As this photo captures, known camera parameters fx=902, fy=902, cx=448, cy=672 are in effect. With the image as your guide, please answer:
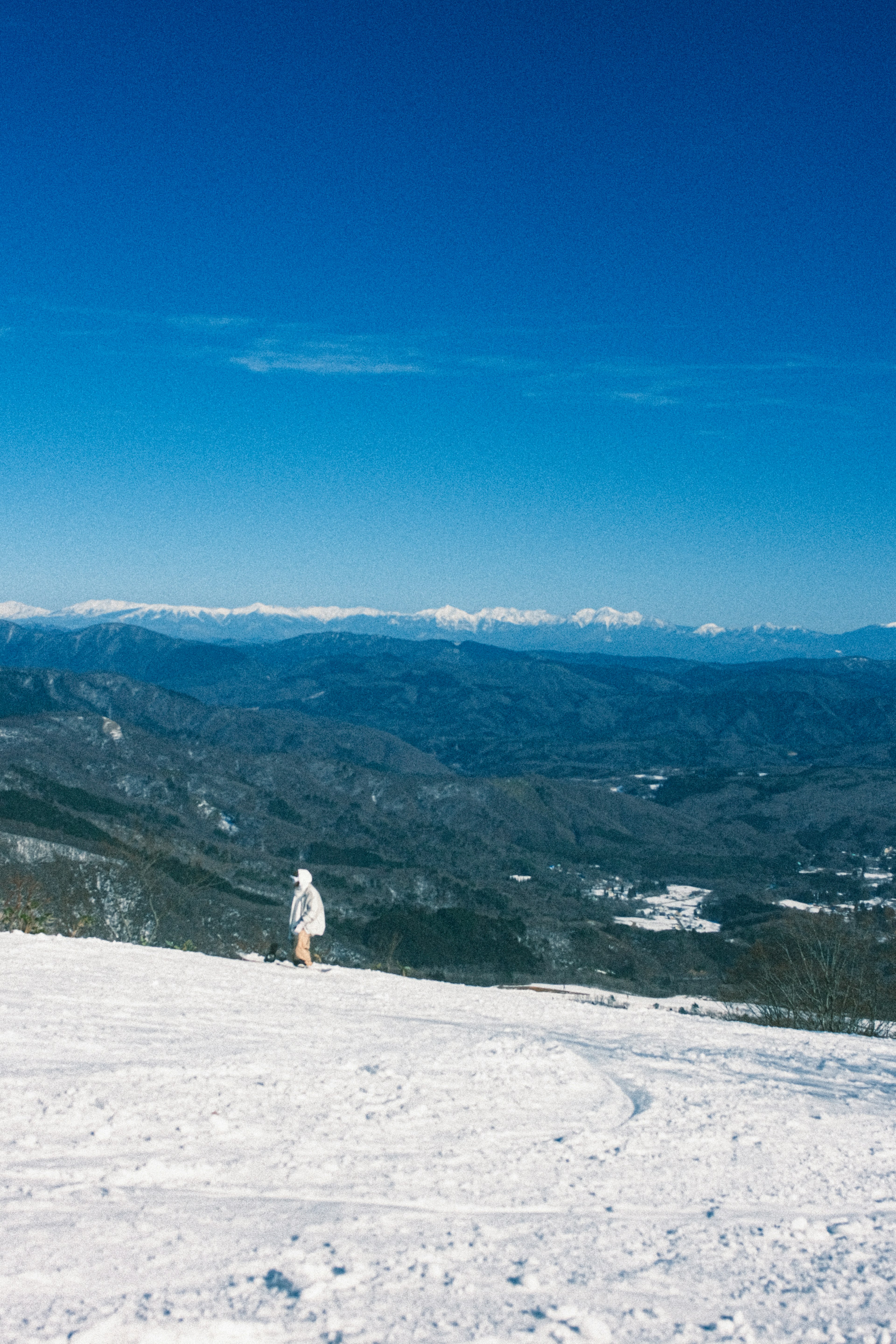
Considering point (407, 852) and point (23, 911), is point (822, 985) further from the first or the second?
point (407, 852)

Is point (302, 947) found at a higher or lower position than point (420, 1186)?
lower

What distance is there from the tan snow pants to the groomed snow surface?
6032mm

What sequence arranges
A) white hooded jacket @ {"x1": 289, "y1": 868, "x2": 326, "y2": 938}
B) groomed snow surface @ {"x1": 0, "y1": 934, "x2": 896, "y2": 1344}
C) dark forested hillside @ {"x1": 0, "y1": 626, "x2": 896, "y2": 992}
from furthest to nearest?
dark forested hillside @ {"x1": 0, "y1": 626, "x2": 896, "y2": 992}
white hooded jacket @ {"x1": 289, "y1": 868, "x2": 326, "y2": 938}
groomed snow surface @ {"x1": 0, "y1": 934, "x2": 896, "y2": 1344}

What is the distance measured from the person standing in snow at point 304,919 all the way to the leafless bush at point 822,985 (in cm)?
815

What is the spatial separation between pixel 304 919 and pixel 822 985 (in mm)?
14258

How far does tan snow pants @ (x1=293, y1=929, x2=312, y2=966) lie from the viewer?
16234 millimetres

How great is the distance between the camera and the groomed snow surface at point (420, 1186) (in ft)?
12.8

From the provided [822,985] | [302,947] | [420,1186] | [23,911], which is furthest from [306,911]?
[822,985]

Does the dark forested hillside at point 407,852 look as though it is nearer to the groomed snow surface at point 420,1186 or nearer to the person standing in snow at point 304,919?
the person standing in snow at point 304,919

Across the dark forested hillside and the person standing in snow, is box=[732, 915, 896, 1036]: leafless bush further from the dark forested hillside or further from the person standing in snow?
the dark forested hillside

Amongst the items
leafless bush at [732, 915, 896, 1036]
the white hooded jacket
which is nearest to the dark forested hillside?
the white hooded jacket

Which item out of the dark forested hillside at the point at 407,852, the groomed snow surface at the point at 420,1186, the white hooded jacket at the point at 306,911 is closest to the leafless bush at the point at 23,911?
the dark forested hillside at the point at 407,852

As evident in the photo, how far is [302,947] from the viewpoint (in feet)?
53.4

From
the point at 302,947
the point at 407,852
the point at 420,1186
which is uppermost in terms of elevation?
the point at 420,1186
